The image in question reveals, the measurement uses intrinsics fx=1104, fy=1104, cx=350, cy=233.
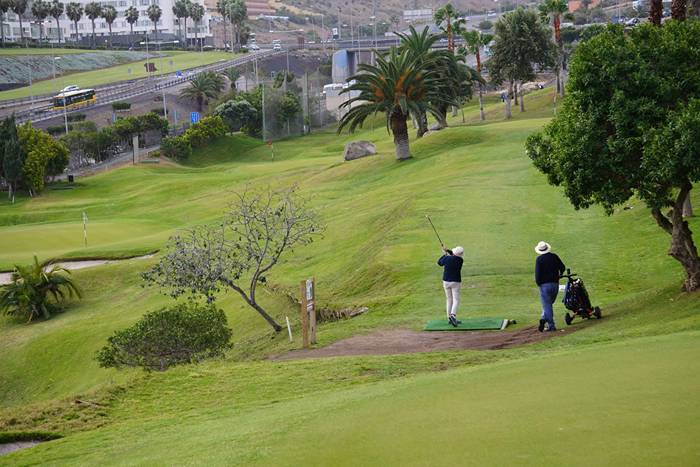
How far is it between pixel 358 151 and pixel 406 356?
169ft

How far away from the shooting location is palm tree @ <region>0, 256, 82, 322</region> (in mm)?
41438

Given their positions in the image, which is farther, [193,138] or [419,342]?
[193,138]

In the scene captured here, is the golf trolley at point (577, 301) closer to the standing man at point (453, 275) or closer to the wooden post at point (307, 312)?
the standing man at point (453, 275)

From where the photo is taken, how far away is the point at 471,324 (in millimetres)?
22984

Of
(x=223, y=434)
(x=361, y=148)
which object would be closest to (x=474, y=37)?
(x=361, y=148)

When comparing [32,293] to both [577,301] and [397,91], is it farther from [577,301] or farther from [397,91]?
[397,91]

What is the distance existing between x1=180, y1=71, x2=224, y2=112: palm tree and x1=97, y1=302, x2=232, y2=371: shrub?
113246 mm

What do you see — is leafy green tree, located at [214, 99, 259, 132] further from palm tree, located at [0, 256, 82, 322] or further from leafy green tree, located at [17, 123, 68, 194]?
palm tree, located at [0, 256, 82, 322]

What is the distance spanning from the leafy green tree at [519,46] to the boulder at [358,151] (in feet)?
59.9

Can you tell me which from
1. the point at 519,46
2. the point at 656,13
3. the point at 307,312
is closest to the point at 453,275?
the point at 307,312

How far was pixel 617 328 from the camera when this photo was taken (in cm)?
1952

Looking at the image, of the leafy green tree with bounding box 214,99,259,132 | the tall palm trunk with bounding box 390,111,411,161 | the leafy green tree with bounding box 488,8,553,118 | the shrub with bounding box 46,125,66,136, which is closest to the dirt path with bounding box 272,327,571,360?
the tall palm trunk with bounding box 390,111,411,161

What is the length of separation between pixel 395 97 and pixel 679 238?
3943cm

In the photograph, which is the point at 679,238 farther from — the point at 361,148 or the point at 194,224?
the point at 361,148
